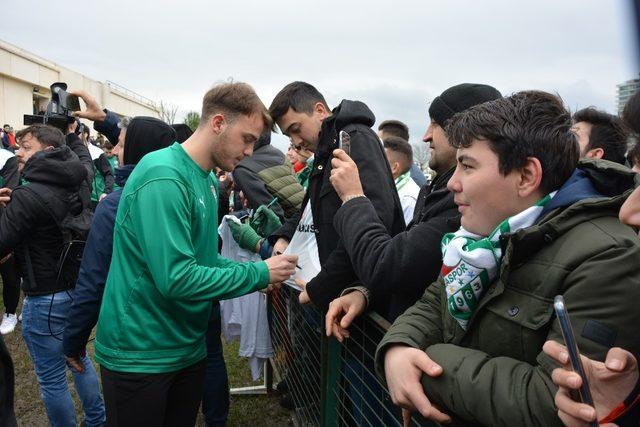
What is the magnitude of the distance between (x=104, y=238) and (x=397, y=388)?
1733 millimetres

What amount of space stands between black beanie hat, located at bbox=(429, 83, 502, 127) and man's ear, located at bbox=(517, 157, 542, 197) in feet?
2.40

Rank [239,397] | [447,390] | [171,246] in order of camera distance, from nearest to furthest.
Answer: [447,390]
[171,246]
[239,397]

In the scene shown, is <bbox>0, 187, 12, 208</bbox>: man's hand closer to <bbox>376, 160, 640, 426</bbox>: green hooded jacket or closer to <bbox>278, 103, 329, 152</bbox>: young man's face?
<bbox>278, 103, 329, 152</bbox>: young man's face

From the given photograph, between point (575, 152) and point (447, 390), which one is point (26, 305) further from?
point (575, 152)

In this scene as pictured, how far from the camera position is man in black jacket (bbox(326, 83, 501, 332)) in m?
1.65

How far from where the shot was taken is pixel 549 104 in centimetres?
136

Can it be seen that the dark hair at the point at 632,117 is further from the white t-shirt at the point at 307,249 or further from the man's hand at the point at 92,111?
the man's hand at the point at 92,111

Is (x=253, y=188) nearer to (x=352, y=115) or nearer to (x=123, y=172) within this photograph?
(x=123, y=172)

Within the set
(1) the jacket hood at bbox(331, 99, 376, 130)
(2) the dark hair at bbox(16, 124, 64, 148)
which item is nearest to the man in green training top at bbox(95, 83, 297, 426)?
(1) the jacket hood at bbox(331, 99, 376, 130)

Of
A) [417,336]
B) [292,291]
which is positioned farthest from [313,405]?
[417,336]

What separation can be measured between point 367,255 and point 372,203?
1.45 ft

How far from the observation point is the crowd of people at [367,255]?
1024 millimetres

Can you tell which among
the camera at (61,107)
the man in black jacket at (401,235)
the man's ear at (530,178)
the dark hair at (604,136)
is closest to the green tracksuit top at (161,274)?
the man in black jacket at (401,235)

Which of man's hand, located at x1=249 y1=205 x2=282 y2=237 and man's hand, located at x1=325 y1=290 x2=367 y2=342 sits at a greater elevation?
man's hand, located at x1=325 y1=290 x2=367 y2=342
